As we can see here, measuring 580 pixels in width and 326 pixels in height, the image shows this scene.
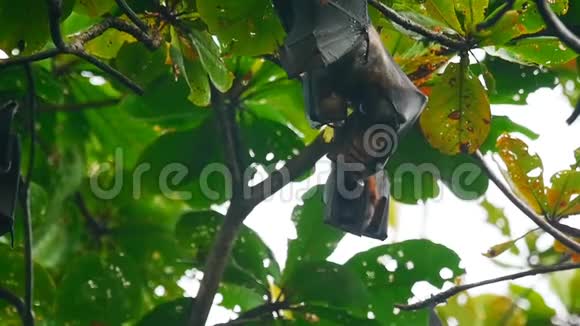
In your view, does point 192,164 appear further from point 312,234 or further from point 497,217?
point 497,217

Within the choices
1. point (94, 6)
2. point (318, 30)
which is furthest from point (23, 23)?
point (318, 30)

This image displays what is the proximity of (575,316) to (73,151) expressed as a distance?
112 cm

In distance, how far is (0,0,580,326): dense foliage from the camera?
4.94ft

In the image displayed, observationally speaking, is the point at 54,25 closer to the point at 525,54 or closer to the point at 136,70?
the point at 136,70

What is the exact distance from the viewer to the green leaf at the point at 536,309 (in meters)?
1.89

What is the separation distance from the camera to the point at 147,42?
1.39 meters

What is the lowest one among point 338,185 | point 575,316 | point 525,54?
point 575,316

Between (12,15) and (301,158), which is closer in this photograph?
(12,15)

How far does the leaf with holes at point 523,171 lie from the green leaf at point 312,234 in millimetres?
382

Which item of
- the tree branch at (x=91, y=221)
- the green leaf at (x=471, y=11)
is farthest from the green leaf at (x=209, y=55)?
the tree branch at (x=91, y=221)

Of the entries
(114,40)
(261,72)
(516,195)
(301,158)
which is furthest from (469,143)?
(114,40)

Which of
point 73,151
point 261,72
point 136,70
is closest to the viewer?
point 136,70

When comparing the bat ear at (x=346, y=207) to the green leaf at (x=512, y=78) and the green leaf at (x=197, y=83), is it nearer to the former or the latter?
the green leaf at (x=197, y=83)

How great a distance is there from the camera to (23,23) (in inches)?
55.2
